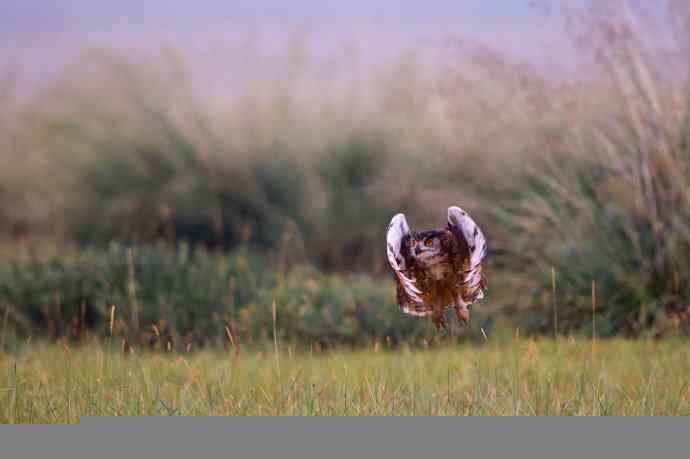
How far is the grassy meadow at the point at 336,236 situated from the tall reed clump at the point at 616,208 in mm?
15

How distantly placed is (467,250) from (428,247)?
84 mm

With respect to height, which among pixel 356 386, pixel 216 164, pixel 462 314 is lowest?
pixel 356 386

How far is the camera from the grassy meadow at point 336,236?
326 cm

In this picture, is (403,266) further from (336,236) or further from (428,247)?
(336,236)

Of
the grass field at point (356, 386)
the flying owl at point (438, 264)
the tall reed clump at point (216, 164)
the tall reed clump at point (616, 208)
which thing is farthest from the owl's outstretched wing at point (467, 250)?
the tall reed clump at point (216, 164)

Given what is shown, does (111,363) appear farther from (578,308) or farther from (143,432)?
(578,308)

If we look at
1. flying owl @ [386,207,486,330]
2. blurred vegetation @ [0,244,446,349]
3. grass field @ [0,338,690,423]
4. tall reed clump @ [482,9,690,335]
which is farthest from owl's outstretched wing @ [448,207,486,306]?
tall reed clump @ [482,9,690,335]

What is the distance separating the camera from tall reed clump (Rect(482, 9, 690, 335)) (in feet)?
15.3

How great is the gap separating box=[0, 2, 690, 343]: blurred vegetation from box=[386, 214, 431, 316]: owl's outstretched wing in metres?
2.39

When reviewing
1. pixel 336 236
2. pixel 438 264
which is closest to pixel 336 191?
pixel 336 236

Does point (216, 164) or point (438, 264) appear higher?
point (216, 164)

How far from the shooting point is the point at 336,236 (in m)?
6.16

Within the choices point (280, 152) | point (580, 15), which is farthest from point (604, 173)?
point (280, 152)

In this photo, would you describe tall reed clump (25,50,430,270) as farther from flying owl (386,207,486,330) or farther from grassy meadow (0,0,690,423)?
flying owl (386,207,486,330)
